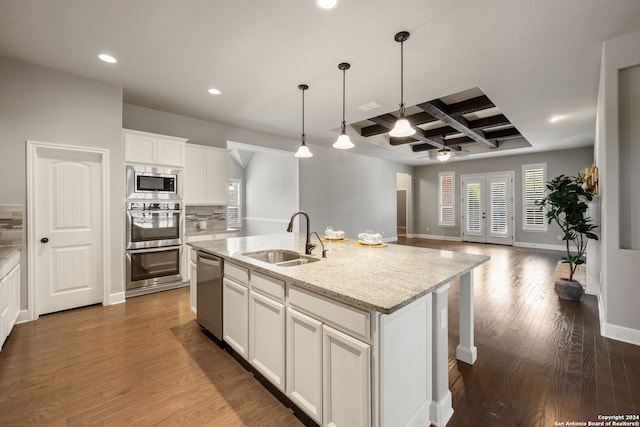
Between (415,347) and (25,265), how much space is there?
158 inches

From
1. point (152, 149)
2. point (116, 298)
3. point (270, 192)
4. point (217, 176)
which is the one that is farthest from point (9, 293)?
point (270, 192)

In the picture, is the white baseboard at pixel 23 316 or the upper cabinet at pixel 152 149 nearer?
the white baseboard at pixel 23 316

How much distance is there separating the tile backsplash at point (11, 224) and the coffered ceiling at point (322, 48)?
157cm

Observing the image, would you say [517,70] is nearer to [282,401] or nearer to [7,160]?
[282,401]

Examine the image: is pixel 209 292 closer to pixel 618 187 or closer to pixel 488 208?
pixel 618 187

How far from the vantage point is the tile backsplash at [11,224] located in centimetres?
290

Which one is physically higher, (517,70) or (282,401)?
(517,70)

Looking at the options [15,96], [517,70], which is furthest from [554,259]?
[15,96]

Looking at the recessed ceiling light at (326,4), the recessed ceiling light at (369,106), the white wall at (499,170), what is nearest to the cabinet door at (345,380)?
the recessed ceiling light at (326,4)

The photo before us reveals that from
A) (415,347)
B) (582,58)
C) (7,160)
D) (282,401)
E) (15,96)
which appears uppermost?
(582,58)

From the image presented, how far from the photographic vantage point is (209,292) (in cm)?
264

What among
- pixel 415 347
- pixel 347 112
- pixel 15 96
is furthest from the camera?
pixel 347 112

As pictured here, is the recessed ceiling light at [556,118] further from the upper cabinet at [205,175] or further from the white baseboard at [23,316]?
the white baseboard at [23,316]

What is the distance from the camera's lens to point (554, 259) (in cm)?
631
